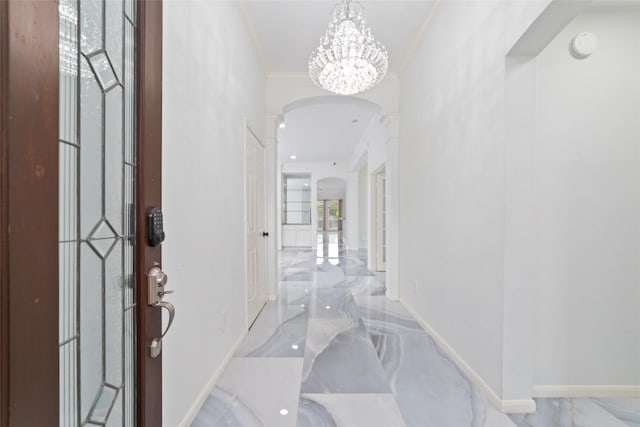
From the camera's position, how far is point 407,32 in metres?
3.01

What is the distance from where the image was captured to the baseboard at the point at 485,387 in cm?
173

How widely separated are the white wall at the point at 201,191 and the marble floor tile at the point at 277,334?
0.19m

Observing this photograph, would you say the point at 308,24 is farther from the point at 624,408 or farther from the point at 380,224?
the point at 380,224

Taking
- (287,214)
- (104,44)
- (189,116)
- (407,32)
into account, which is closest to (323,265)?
(287,214)

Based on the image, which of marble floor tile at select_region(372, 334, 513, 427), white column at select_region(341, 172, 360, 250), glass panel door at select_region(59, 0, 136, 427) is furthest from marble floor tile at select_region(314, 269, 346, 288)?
glass panel door at select_region(59, 0, 136, 427)

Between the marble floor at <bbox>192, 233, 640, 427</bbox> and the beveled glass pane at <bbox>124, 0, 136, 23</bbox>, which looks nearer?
the beveled glass pane at <bbox>124, 0, 136, 23</bbox>

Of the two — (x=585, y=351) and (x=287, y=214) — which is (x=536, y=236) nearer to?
(x=585, y=351)

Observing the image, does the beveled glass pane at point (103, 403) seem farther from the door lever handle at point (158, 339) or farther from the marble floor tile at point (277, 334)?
the marble floor tile at point (277, 334)

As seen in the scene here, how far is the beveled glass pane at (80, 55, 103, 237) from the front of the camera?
77cm

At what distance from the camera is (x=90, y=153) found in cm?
80

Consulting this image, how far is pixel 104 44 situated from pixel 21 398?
0.87 metres

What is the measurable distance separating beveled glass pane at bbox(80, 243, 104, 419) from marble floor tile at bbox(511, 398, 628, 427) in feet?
6.80

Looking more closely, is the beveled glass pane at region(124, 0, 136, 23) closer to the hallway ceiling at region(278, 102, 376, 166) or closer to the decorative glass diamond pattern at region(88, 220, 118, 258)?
the decorative glass diamond pattern at region(88, 220, 118, 258)

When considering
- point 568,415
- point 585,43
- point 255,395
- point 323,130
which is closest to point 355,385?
point 255,395
